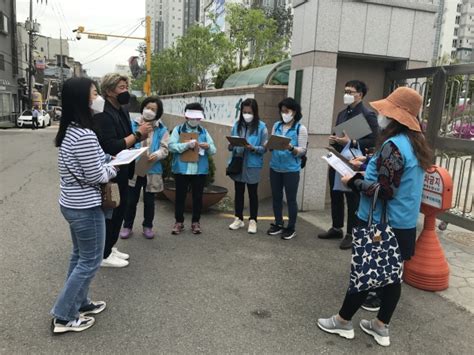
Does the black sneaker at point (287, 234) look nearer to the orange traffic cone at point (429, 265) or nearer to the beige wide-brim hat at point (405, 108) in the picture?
the orange traffic cone at point (429, 265)

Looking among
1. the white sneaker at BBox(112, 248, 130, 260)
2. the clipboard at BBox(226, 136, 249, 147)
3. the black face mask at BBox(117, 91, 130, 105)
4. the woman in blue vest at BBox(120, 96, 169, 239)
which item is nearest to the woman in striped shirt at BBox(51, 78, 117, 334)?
the black face mask at BBox(117, 91, 130, 105)

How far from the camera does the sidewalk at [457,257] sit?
3689mm

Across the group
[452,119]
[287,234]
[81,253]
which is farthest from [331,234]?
[81,253]

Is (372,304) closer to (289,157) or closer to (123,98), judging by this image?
(289,157)

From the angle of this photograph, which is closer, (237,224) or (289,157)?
(289,157)

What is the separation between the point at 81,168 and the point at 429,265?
3200 mm

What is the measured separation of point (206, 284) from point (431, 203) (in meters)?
A: 2.20

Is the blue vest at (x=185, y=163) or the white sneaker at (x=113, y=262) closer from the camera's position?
the white sneaker at (x=113, y=262)

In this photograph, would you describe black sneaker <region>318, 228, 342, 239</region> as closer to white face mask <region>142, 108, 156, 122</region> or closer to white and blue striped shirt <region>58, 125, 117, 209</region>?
white face mask <region>142, 108, 156, 122</region>

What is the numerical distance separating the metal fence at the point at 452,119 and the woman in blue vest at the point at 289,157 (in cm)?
180

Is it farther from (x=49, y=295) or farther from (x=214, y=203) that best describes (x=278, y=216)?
(x=49, y=295)

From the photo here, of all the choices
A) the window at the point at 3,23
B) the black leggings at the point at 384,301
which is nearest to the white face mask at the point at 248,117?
the black leggings at the point at 384,301

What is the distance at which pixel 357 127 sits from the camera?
13.6 ft

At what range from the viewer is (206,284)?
371 cm
